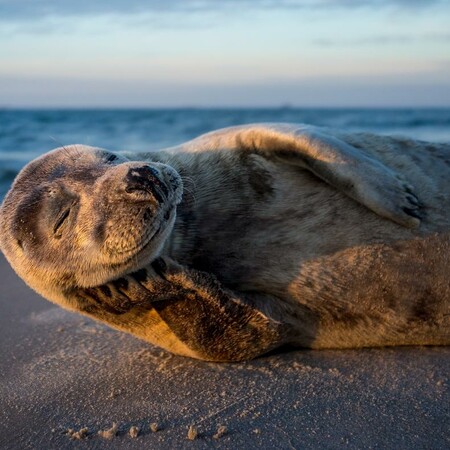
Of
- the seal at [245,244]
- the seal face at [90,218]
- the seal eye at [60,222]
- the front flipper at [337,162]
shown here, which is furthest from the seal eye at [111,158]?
the front flipper at [337,162]

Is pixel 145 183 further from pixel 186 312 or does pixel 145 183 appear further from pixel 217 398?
pixel 217 398

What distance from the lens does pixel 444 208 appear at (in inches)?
Answer: 165

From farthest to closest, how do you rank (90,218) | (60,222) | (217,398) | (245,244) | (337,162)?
1. (337,162)
2. (245,244)
3. (60,222)
4. (90,218)
5. (217,398)

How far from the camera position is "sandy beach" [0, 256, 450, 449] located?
10.1 ft

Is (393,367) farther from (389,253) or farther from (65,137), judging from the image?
(65,137)

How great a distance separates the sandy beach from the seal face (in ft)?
1.87

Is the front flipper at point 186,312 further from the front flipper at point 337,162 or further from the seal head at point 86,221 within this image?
the front flipper at point 337,162

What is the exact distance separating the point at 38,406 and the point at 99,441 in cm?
56

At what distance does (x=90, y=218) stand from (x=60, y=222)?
0.19 m

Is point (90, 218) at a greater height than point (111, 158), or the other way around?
point (111, 158)

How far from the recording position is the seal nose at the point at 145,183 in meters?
3.51

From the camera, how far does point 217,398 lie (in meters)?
3.48

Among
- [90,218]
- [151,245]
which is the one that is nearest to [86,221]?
[90,218]

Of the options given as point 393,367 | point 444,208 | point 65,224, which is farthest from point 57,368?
point 444,208
